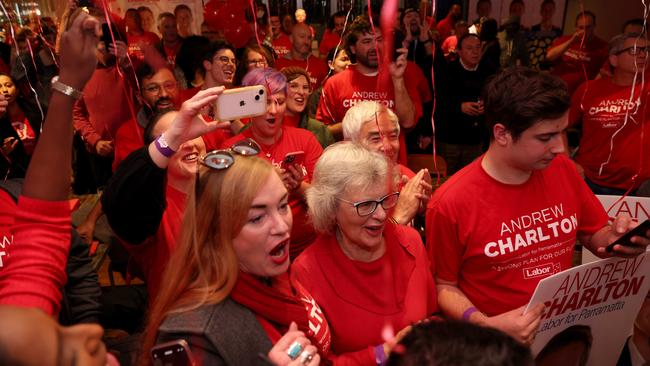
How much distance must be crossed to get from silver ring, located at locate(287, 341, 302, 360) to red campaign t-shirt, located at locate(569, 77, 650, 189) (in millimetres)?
2869

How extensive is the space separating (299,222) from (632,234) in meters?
1.43

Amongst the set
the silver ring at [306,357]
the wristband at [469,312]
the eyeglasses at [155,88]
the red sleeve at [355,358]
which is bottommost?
the wristband at [469,312]

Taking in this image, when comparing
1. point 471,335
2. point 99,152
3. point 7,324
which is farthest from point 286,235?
point 99,152

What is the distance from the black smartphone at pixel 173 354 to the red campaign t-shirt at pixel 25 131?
3.02 metres

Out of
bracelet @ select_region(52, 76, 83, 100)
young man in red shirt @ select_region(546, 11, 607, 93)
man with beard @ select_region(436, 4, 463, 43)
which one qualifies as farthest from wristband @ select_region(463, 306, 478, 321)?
man with beard @ select_region(436, 4, 463, 43)

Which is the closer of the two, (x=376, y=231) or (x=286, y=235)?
(x=286, y=235)

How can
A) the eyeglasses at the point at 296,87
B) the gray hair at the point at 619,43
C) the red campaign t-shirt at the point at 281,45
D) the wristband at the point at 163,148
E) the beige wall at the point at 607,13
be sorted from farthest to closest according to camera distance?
the beige wall at the point at 607,13, the red campaign t-shirt at the point at 281,45, the gray hair at the point at 619,43, the eyeglasses at the point at 296,87, the wristband at the point at 163,148

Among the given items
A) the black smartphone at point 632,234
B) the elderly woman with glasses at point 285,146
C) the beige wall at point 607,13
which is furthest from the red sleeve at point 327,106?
the beige wall at point 607,13

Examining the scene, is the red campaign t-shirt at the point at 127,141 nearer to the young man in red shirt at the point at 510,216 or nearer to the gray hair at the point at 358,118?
the gray hair at the point at 358,118

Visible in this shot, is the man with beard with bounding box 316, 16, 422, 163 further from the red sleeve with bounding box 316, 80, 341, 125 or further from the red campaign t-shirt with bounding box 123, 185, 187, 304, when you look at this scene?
the red campaign t-shirt with bounding box 123, 185, 187, 304

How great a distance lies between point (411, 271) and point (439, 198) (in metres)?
0.28

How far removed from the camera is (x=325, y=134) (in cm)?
334

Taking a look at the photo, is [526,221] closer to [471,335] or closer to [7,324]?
[471,335]

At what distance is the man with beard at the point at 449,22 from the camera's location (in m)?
7.34
